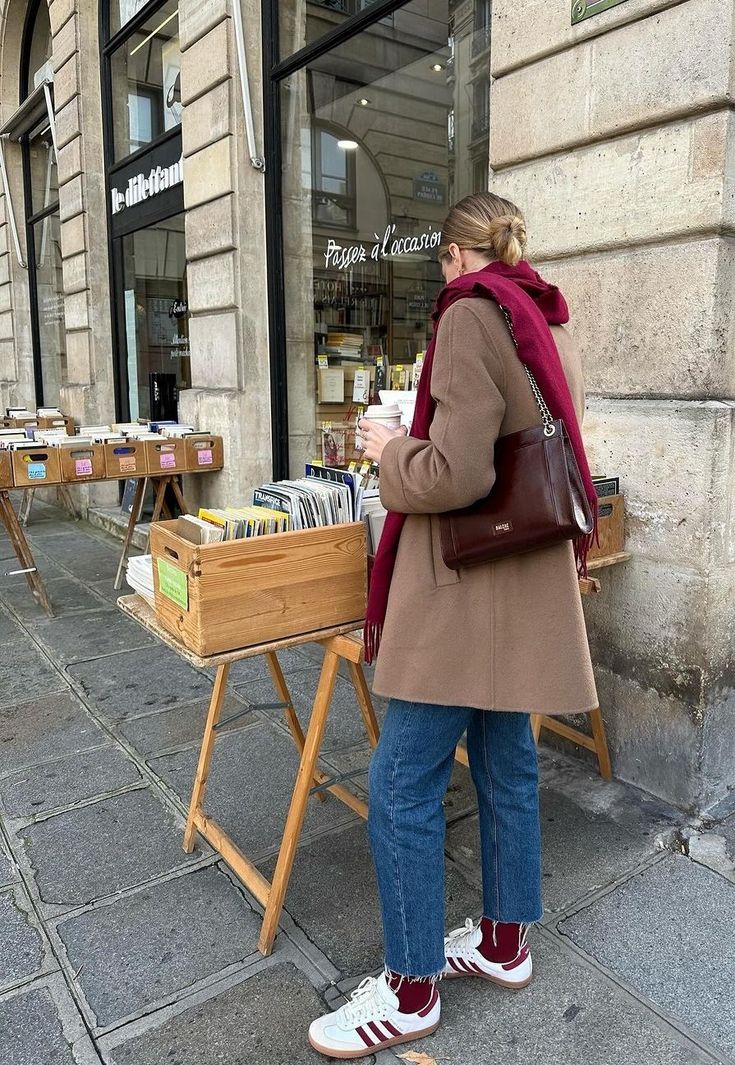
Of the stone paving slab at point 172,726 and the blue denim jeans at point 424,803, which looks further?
the stone paving slab at point 172,726

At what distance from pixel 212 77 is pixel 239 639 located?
5207 mm

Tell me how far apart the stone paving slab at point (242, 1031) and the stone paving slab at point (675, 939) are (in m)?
0.83

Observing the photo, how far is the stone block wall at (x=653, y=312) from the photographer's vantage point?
9.34 ft

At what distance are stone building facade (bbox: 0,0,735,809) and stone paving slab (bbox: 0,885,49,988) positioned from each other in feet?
7.30

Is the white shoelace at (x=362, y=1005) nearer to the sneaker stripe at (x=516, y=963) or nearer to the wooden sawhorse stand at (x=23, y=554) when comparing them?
the sneaker stripe at (x=516, y=963)

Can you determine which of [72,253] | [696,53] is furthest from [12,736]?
[72,253]

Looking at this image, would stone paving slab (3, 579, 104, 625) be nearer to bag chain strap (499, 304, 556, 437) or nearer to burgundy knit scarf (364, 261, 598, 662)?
burgundy knit scarf (364, 261, 598, 662)

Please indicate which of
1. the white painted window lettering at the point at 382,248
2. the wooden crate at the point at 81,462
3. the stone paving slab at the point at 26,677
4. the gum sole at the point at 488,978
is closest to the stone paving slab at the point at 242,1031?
the gum sole at the point at 488,978

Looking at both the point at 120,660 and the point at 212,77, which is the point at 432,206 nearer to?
the point at 212,77

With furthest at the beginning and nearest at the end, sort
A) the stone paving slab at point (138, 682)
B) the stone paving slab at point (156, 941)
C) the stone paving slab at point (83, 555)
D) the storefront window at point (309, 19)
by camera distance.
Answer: the stone paving slab at point (83, 555)
the storefront window at point (309, 19)
the stone paving slab at point (138, 682)
the stone paving slab at point (156, 941)

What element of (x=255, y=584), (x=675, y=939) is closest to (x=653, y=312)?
(x=255, y=584)

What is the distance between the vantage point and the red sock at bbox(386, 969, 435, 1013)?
204 cm

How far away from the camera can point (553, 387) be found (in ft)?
6.01

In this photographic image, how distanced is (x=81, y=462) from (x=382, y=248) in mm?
2601
